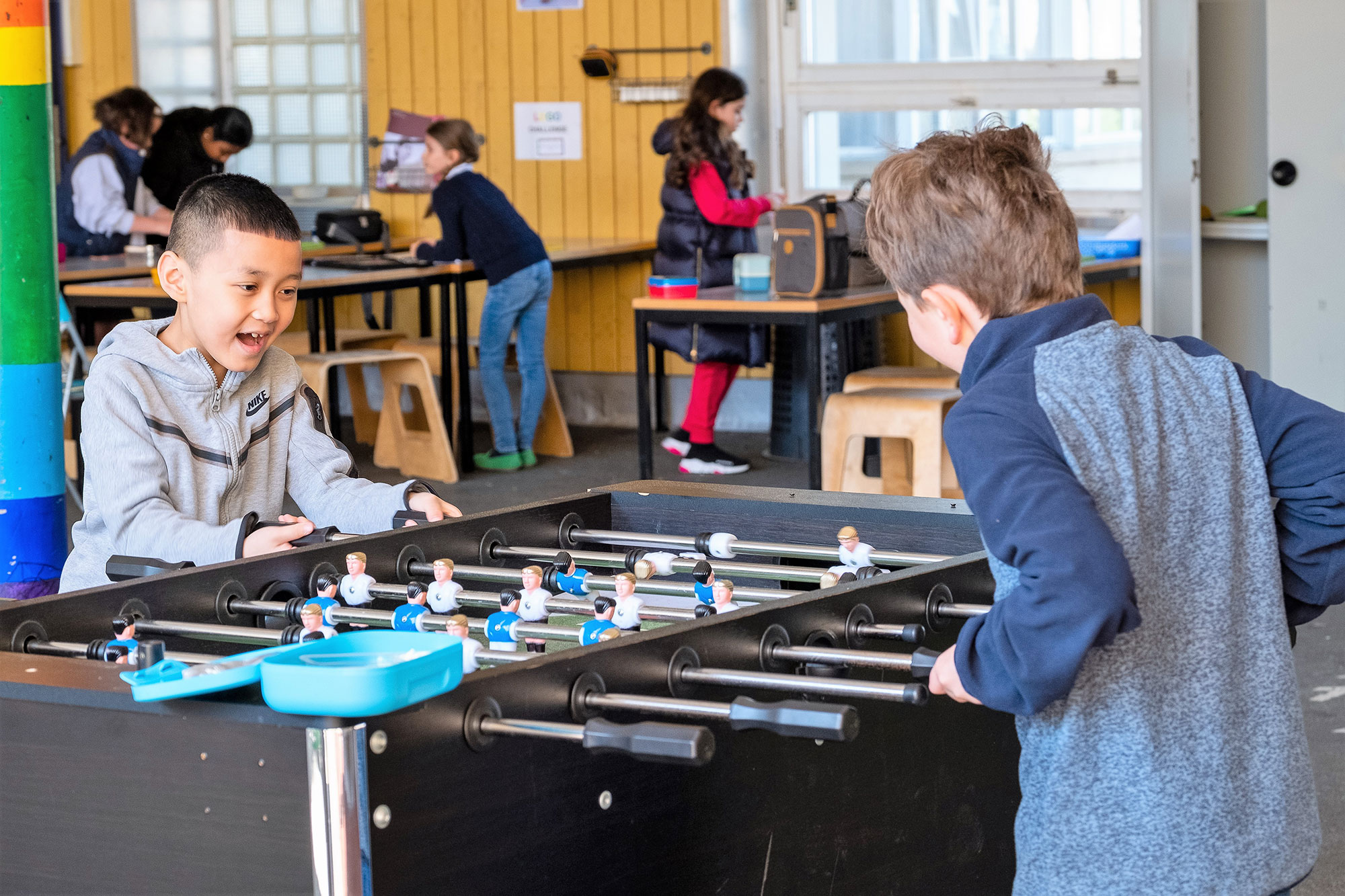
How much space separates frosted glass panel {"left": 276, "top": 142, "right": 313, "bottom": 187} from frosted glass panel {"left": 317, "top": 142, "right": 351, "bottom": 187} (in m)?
0.05

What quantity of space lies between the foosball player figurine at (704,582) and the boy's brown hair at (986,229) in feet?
1.47

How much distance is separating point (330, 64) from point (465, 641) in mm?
6427

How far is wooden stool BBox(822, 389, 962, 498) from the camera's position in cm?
458

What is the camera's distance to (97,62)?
7605 mm

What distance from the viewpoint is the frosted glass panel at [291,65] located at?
290 inches

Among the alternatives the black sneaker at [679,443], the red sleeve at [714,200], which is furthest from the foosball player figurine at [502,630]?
the black sneaker at [679,443]

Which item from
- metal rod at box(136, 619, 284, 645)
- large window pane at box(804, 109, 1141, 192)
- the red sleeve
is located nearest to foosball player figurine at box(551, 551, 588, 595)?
metal rod at box(136, 619, 284, 645)

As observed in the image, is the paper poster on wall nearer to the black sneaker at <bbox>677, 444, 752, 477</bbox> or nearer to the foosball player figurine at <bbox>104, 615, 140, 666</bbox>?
the black sneaker at <bbox>677, 444, 752, 477</bbox>

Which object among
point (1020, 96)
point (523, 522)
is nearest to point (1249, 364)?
point (1020, 96)

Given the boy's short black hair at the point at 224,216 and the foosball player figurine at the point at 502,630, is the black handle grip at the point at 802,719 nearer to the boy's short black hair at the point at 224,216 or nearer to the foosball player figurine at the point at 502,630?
the foosball player figurine at the point at 502,630

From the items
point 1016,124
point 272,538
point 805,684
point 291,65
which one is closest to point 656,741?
point 805,684

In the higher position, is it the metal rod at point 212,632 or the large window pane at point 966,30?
the large window pane at point 966,30

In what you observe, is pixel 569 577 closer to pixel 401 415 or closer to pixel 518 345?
pixel 518 345

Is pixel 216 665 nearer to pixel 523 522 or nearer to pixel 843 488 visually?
pixel 523 522
